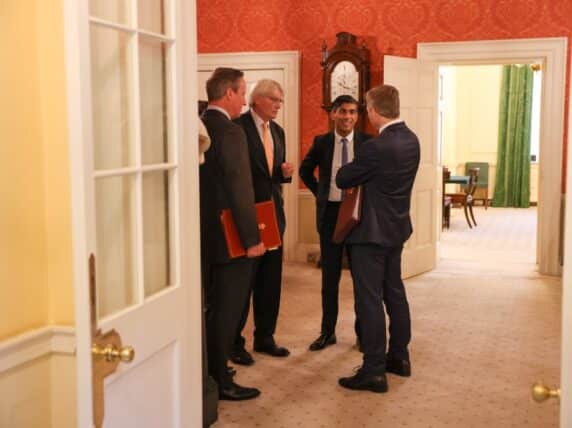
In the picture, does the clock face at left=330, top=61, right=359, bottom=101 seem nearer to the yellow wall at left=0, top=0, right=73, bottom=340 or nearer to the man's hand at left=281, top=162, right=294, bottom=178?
the man's hand at left=281, top=162, right=294, bottom=178

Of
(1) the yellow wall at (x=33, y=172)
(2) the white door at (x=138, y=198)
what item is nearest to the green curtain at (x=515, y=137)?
(2) the white door at (x=138, y=198)

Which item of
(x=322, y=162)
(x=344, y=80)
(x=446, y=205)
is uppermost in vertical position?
(x=344, y=80)

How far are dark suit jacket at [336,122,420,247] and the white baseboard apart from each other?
1901mm

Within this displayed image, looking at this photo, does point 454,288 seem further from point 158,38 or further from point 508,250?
point 158,38

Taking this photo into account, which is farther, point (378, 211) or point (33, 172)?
point (378, 211)

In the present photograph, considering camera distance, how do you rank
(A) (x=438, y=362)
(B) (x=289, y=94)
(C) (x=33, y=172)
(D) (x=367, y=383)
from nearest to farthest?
(C) (x=33, y=172) < (D) (x=367, y=383) < (A) (x=438, y=362) < (B) (x=289, y=94)

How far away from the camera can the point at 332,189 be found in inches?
175

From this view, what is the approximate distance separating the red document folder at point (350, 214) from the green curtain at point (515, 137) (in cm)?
972

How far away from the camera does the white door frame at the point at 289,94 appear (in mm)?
7480

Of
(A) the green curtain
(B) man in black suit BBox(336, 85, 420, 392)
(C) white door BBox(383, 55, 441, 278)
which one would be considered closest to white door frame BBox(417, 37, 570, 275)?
(C) white door BBox(383, 55, 441, 278)

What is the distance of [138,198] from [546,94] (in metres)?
5.74

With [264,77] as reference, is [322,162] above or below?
below

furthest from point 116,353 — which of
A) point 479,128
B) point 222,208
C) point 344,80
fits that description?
point 479,128

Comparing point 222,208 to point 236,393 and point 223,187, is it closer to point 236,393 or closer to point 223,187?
point 223,187
